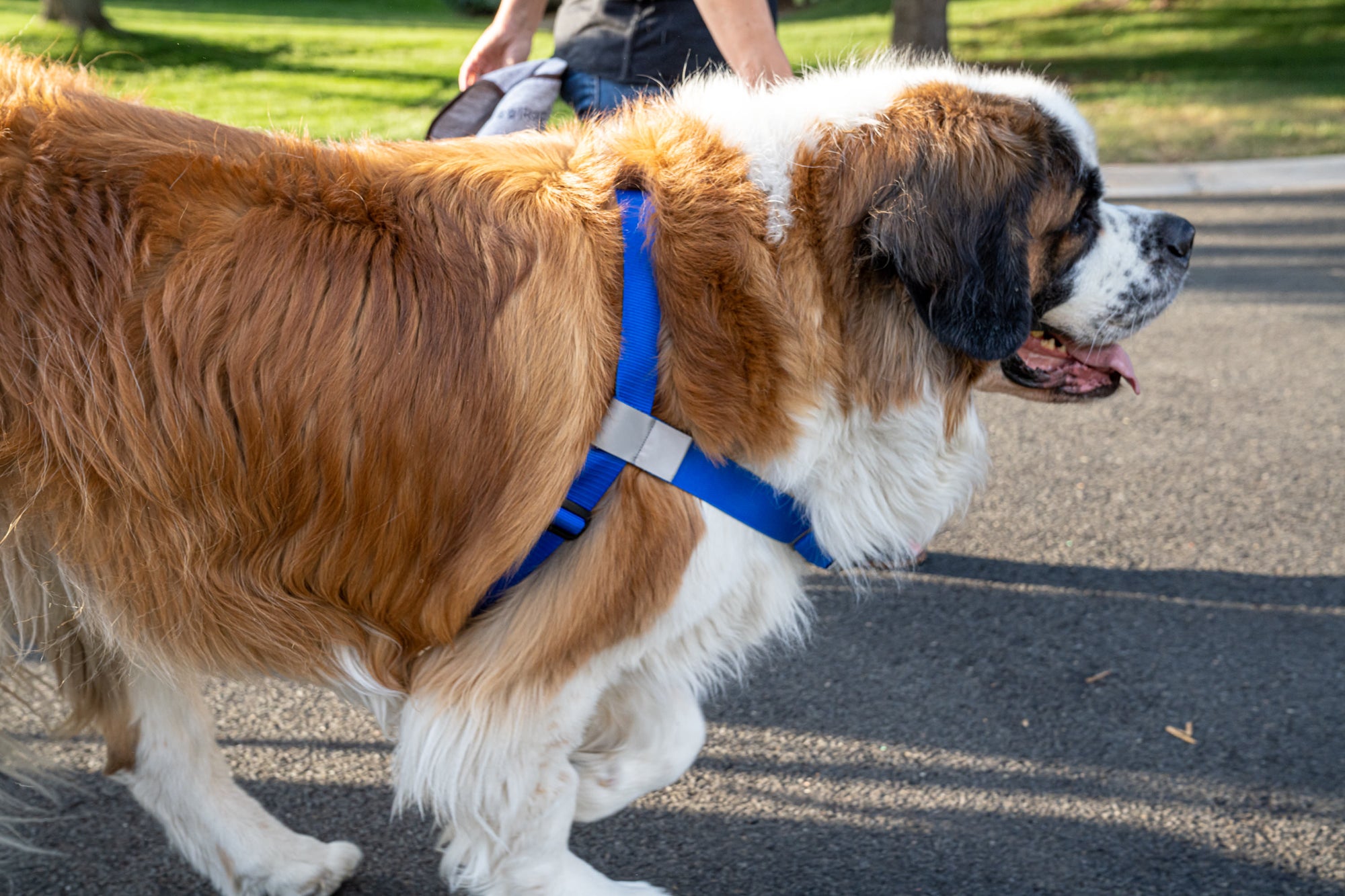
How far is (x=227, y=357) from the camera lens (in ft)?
5.74

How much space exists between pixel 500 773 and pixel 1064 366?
1.48 m

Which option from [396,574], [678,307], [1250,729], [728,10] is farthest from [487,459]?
[1250,729]

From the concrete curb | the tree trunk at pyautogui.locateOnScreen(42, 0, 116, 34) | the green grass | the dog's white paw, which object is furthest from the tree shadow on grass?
the dog's white paw

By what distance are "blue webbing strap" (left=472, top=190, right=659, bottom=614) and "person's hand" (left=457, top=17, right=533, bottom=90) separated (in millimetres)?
1548

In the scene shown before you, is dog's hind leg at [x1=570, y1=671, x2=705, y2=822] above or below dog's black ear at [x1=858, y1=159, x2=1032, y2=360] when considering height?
below

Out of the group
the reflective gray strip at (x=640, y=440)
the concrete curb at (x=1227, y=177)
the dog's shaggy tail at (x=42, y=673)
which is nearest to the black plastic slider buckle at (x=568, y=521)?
the reflective gray strip at (x=640, y=440)

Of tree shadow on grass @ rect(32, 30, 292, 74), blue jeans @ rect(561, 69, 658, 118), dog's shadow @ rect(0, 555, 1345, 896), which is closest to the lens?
dog's shadow @ rect(0, 555, 1345, 896)

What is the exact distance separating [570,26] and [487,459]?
1759mm

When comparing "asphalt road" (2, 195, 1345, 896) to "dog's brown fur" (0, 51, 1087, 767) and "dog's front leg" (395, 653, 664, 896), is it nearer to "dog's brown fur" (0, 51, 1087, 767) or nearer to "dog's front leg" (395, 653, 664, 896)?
"dog's front leg" (395, 653, 664, 896)

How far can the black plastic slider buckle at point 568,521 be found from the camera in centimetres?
189

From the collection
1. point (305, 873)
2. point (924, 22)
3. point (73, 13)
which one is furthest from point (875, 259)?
point (73, 13)

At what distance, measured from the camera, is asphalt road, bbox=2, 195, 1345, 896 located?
2492mm

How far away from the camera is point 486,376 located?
1859mm

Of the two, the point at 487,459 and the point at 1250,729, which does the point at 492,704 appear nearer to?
the point at 487,459
